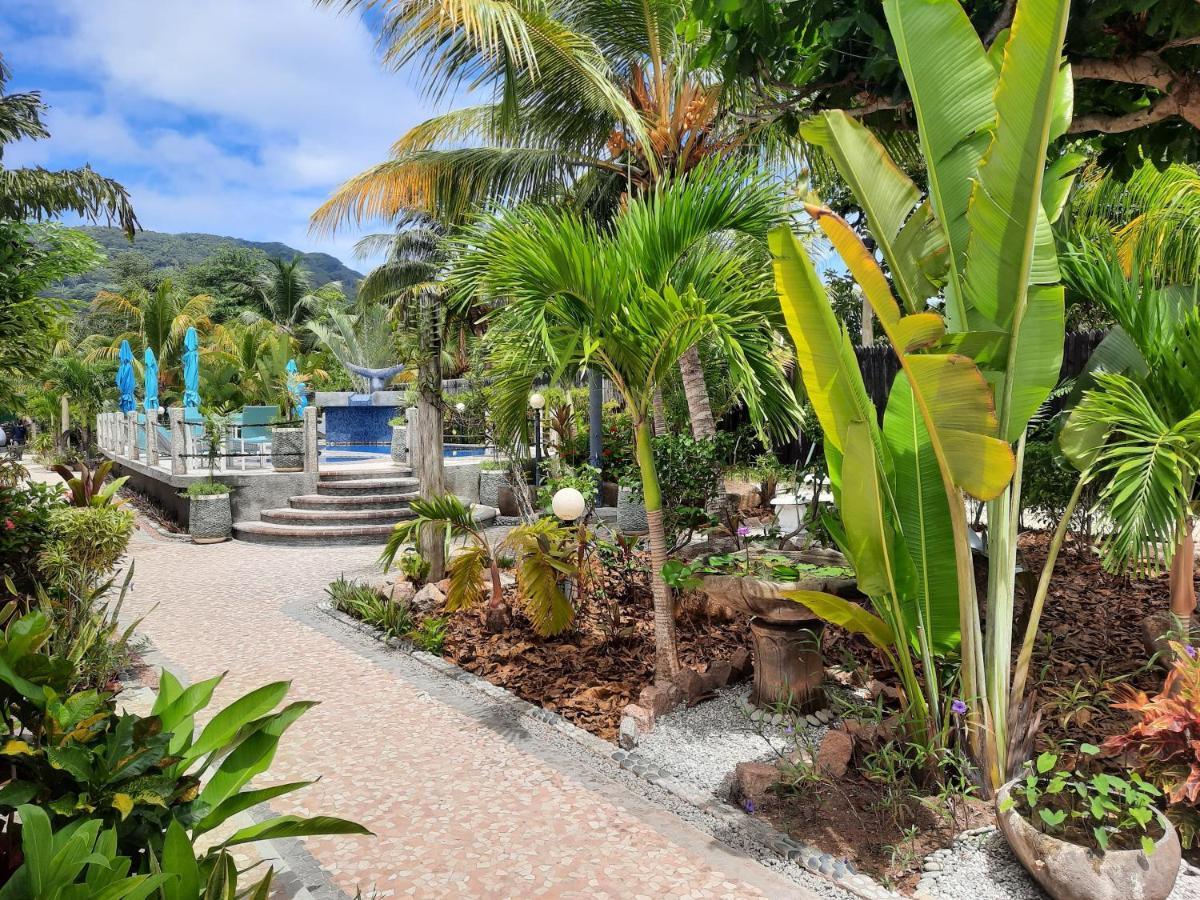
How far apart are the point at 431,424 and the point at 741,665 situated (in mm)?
4513

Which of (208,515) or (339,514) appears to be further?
(339,514)

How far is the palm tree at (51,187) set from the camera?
1114 centimetres

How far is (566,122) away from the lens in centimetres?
983

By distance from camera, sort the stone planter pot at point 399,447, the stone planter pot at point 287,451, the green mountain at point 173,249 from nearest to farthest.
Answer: the stone planter pot at point 287,451 < the stone planter pot at point 399,447 < the green mountain at point 173,249

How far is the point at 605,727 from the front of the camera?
4.84m

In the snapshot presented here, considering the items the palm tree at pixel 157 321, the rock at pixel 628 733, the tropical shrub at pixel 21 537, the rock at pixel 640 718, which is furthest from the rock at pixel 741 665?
the palm tree at pixel 157 321

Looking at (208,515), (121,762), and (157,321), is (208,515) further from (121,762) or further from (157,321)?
(157,321)

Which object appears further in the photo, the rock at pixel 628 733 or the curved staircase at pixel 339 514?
the curved staircase at pixel 339 514

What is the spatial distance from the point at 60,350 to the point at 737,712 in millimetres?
35361

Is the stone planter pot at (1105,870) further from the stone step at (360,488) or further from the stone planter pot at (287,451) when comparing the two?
the stone planter pot at (287,451)

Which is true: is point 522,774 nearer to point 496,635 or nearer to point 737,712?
point 737,712

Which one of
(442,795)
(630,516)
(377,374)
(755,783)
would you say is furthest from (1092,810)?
(377,374)

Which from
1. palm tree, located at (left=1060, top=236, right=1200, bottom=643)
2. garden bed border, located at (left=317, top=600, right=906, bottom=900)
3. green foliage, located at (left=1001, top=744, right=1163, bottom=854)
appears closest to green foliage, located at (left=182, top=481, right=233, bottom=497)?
garden bed border, located at (left=317, top=600, right=906, bottom=900)

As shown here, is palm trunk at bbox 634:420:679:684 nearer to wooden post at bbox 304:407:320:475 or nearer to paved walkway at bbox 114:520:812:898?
paved walkway at bbox 114:520:812:898
